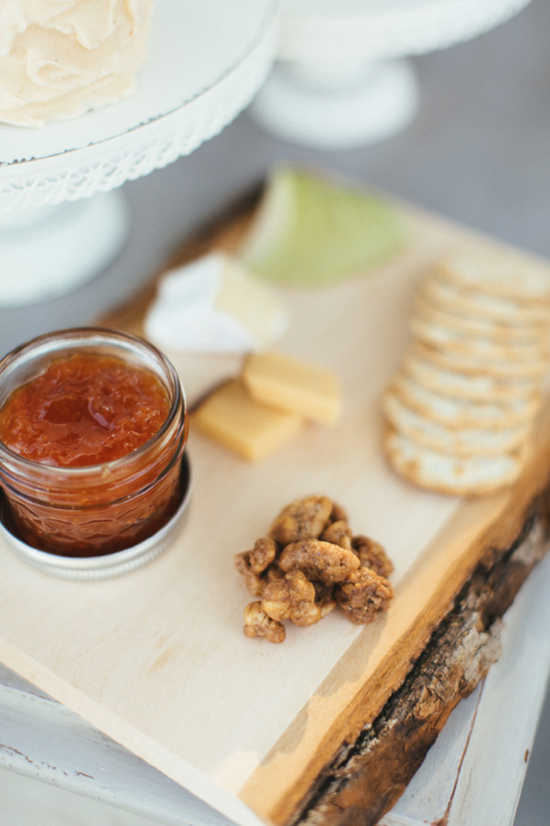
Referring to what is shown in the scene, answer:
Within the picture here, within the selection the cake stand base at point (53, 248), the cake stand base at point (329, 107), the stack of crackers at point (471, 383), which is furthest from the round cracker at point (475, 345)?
the cake stand base at point (329, 107)

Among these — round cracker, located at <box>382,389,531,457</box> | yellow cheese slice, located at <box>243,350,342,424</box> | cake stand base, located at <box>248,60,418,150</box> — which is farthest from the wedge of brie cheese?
cake stand base, located at <box>248,60,418,150</box>

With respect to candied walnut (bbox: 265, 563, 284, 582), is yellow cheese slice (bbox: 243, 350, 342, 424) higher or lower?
higher

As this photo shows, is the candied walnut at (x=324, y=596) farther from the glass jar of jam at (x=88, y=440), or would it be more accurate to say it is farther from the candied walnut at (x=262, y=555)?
the glass jar of jam at (x=88, y=440)

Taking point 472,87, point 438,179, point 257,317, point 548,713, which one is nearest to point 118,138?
point 257,317

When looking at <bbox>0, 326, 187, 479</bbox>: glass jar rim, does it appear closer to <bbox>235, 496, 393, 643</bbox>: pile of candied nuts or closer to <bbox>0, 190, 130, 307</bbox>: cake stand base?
<bbox>235, 496, 393, 643</bbox>: pile of candied nuts

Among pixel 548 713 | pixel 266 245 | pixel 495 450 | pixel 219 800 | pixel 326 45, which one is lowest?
pixel 548 713

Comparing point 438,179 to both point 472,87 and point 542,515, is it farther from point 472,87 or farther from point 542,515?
point 542,515
